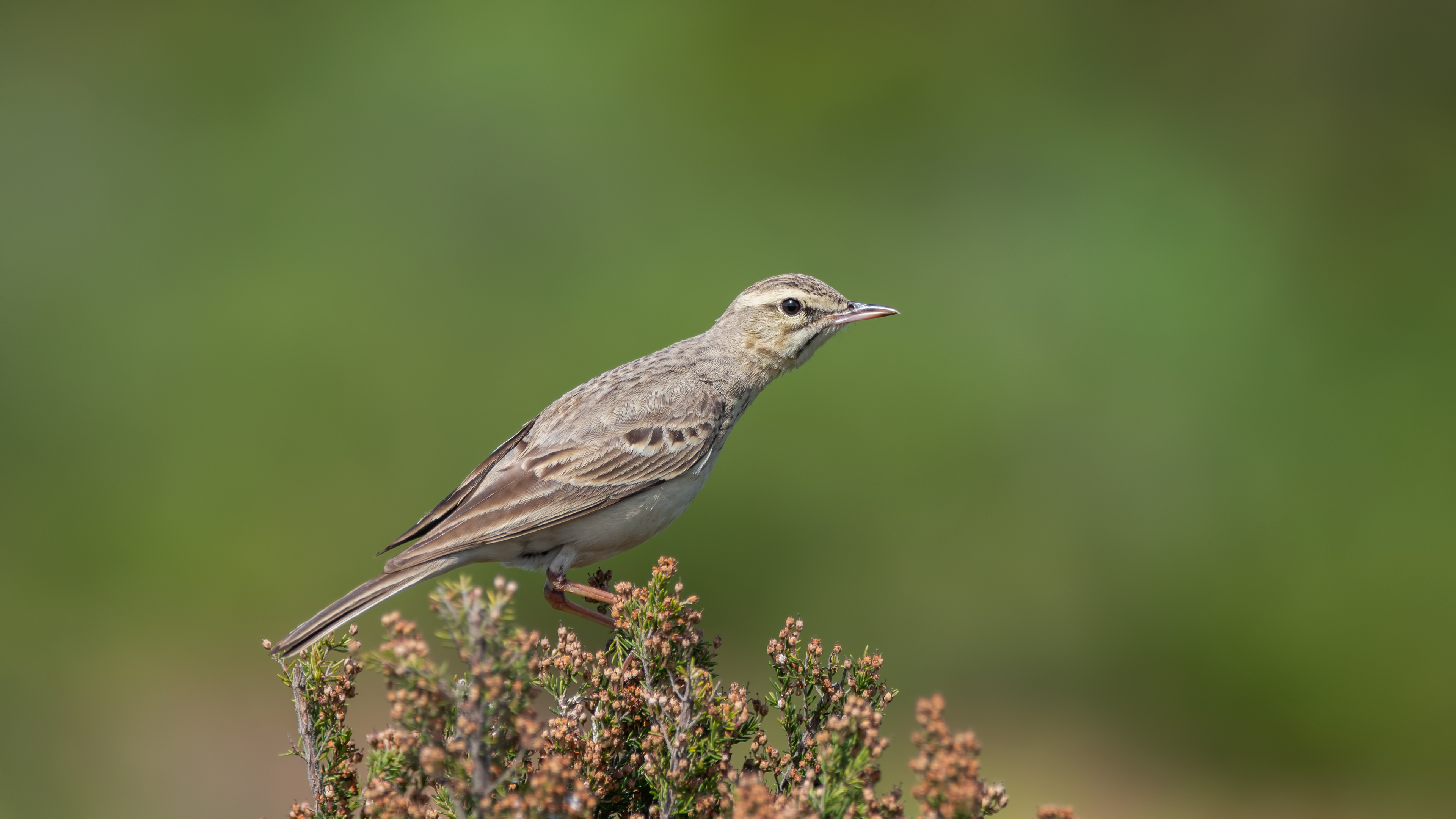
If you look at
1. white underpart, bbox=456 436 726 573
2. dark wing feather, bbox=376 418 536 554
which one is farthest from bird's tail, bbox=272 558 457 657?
white underpart, bbox=456 436 726 573

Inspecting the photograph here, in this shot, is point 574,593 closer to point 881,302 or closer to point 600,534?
point 600,534

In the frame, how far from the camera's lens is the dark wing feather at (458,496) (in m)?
5.83

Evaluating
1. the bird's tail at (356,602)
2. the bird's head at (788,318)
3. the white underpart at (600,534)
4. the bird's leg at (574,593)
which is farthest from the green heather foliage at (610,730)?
the bird's head at (788,318)

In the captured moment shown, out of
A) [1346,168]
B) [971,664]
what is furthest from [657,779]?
[1346,168]

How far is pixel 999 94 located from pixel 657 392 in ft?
33.8

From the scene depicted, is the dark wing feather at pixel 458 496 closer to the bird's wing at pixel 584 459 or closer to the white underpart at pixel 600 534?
the bird's wing at pixel 584 459

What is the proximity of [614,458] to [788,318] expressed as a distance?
4.85ft

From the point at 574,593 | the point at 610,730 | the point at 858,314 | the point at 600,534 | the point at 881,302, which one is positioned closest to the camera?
the point at 610,730

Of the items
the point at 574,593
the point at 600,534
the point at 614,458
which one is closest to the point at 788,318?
the point at 614,458

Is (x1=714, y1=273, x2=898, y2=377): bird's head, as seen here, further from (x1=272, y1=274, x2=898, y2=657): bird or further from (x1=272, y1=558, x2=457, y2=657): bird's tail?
(x1=272, y1=558, x2=457, y2=657): bird's tail

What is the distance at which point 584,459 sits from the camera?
6145 millimetres

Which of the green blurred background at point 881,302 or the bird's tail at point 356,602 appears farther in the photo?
the green blurred background at point 881,302

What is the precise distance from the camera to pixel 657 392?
6.59m

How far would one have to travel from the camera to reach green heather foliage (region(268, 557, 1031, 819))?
10.5 ft
